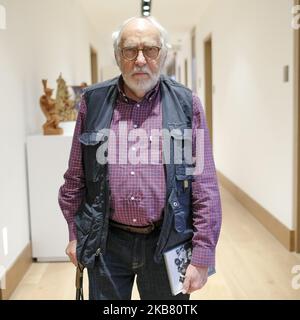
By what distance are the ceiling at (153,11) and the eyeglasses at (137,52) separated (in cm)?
587

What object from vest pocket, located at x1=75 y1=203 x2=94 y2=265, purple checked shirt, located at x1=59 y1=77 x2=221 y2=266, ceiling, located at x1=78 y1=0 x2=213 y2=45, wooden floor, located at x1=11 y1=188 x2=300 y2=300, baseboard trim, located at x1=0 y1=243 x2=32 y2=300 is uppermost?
ceiling, located at x1=78 y1=0 x2=213 y2=45

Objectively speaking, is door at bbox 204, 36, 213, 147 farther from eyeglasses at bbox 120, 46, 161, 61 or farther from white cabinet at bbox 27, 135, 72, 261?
eyeglasses at bbox 120, 46, 161, 61

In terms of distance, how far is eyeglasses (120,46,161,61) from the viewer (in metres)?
1.34

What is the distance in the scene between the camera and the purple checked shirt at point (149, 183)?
1342mm

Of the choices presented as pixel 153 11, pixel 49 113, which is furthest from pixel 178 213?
pixel 153 11

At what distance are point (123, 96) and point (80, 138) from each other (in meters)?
0.19

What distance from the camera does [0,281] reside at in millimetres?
2586

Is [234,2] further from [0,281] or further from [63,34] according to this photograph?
[0,281]

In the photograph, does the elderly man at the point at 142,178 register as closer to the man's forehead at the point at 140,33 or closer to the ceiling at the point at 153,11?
the man's forehead at the point at 140,33

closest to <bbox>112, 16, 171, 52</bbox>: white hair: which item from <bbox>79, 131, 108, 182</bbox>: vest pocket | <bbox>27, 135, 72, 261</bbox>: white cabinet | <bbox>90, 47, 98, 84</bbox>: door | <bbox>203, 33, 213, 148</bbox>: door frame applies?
<bbox>79, 131, 108, 182</bbox>: vest pocket

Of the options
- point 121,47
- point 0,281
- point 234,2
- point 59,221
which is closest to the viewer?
point 121,47

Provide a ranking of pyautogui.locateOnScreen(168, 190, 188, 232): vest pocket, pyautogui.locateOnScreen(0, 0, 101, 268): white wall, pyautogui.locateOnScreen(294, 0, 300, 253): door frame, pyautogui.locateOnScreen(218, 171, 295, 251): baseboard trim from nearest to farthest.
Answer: pyautogui.locateOnScreen(168, 190, 188, 232): vest pocket, pyautogui.locateOnScreen(0, 0, 101, 268): white wall, pyautogui.locateOnScreen(294, 0, 300, 253): door frame, pyautogui.locateOnScreen(218, 171, 295, 251): baseboard trim

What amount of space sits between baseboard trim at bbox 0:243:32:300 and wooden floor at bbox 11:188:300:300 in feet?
0.13
